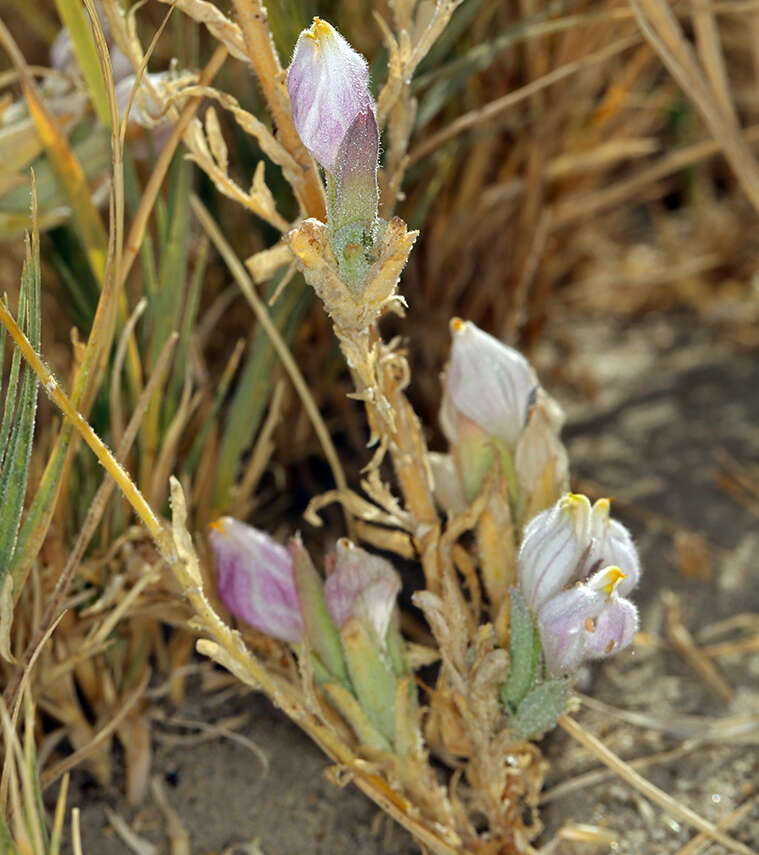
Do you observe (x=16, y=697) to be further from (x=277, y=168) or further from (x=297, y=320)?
(x=277, y=168)

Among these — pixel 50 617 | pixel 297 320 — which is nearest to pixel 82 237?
pixel 297 320

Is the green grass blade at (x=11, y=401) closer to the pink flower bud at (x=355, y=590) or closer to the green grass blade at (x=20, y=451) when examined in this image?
the green grass blade at (x=20, y=451)

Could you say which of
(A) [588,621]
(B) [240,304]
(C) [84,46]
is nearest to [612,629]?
(A) [588,621]

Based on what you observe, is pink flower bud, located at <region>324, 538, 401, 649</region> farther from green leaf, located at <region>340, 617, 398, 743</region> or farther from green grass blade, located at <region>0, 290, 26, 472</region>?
green grass blade, located at <region>0, 290, 26, 472</region>

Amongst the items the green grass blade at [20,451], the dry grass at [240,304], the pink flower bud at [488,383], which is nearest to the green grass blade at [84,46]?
the dry grass at [240,304]

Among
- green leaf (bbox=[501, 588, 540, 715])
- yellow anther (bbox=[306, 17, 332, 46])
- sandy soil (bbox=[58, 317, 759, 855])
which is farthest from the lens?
sandy soil (bbox=[58, 317, 759, 855])

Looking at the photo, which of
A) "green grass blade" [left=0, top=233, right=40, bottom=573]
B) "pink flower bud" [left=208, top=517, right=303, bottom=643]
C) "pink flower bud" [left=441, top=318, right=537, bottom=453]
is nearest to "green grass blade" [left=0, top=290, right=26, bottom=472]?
"green grass blade" [left=0, top=233, right=40, bottom=573]

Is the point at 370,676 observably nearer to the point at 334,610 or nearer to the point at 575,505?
the point at 334,610
